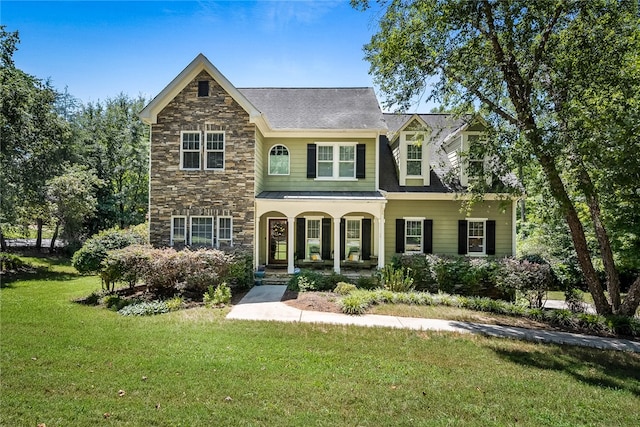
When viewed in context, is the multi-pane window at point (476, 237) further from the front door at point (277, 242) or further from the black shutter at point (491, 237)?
the front door at point (277, 242)

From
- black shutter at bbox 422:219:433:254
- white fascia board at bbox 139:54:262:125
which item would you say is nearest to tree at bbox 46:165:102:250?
white fascia board at bbox 139:54:262:125

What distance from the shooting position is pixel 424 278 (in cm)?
1359

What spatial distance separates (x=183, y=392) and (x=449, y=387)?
3.73 meters

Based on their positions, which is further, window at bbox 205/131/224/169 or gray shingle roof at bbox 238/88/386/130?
gray shingle roof at bbox 238/88/386/130

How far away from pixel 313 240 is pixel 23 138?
13.1m

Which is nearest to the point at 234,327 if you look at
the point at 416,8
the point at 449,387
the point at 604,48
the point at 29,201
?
the point at 449,387

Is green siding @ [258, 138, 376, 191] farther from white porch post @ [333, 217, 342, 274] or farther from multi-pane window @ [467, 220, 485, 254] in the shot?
multi-pane window @ [467, 220, 485, 254]

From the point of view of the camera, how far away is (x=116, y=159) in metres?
27.9

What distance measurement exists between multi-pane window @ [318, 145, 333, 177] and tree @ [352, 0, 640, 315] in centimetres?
508

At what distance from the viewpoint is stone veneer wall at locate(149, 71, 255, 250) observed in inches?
563

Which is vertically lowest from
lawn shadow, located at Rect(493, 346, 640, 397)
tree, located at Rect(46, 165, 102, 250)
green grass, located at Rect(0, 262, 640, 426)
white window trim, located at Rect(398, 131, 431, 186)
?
lawn shadow, located at Rect(493, 346, 640, 397)

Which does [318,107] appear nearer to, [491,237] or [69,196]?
[491,237]

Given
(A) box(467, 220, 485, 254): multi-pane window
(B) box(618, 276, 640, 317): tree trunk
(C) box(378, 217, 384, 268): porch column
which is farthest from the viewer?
(A) box(467, 220, 485, 254): multi-pane window

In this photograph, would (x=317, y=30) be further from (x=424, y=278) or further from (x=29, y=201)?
(x=29, y=201)
